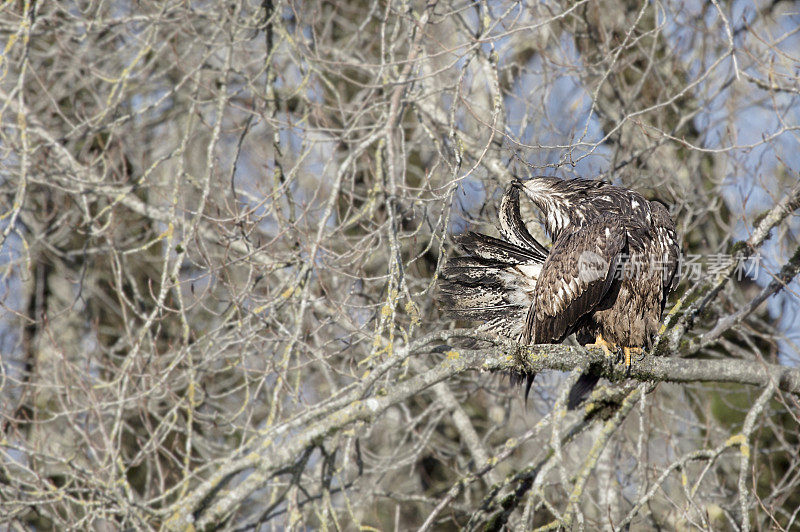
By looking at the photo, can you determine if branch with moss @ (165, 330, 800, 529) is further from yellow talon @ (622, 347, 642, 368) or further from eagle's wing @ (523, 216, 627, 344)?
eagle's wing @ (523, 216, 627, 344)

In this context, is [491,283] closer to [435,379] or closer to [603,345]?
[603,345]

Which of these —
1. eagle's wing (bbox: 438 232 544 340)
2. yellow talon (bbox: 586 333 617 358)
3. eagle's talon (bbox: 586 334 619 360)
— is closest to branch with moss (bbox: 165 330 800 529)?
eagle's talon (bbox: 586 334 619 360)

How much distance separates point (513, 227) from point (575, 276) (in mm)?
519

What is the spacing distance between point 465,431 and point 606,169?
2095 mm

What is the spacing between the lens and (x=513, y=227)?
441 cm

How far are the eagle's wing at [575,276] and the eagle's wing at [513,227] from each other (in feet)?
0.71

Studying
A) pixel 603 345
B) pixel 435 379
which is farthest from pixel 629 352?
pixel 435 379

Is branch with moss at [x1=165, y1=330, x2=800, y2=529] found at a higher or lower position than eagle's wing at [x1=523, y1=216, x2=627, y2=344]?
lower

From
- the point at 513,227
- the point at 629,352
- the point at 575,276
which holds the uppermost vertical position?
the point at 513,227

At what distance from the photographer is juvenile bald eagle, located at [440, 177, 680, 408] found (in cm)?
405

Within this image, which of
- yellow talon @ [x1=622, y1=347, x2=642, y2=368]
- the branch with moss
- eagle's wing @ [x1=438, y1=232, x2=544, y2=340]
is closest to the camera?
the branch with moss

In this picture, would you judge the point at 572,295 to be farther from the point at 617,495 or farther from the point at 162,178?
the point at 162,178

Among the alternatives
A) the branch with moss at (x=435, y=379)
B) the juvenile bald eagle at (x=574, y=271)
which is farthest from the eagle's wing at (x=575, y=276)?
the branch with moss at (x=435, y=379)

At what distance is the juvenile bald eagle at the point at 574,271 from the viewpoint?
405 centimetres
